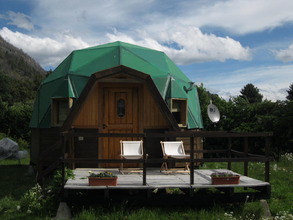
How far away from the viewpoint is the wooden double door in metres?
11.0

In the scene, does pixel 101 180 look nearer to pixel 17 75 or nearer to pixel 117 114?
pixel 117 114

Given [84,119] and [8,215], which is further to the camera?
[84,119]

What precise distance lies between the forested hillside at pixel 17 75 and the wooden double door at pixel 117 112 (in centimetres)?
3490

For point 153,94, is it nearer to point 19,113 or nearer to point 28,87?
point 19,113

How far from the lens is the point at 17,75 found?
7781 cm

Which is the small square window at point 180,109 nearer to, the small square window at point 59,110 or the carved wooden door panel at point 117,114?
the carved wooden door panel at point 117,114

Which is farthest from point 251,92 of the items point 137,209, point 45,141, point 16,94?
point 137,209

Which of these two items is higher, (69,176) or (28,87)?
(28,87)

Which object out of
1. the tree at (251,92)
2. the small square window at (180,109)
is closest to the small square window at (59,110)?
the small square window at (180,109)

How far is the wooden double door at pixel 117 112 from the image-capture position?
1096cm

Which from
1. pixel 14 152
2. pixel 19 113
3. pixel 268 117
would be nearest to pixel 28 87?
pixel 19 113

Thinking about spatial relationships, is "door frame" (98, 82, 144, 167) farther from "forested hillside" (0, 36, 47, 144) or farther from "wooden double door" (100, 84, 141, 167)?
"forested hillside" (0, 36, 47, 144)

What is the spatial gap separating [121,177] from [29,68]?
79445 mm

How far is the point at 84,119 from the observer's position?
1088 centimetres
